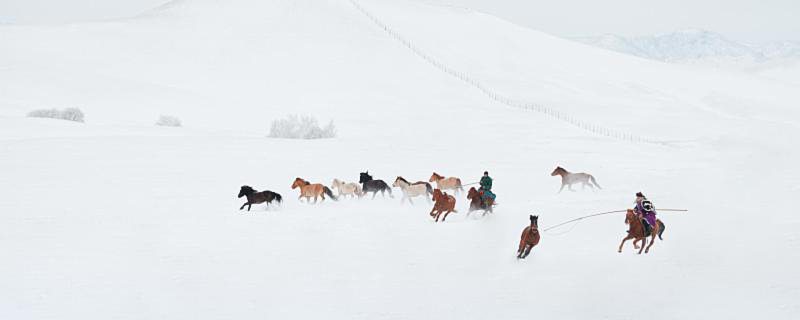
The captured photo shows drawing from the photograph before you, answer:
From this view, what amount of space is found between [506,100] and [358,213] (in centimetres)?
4851

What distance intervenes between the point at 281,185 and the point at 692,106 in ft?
184

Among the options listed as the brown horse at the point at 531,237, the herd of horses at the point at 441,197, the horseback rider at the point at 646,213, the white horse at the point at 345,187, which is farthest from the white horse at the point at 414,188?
the horseback rider at the point at 646,213

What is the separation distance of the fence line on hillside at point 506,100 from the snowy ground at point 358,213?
1.88 m

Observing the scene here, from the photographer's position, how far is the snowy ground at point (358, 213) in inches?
410

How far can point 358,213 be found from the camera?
16297 millimetres

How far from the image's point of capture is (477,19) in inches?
4348

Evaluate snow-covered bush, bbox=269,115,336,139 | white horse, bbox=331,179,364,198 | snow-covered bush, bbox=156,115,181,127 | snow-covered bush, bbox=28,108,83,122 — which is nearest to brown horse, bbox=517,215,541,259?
white horse, bbox=331,179,364,198

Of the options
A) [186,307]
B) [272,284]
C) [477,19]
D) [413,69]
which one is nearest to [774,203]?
[272,284]

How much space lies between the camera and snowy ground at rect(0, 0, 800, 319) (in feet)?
34.2

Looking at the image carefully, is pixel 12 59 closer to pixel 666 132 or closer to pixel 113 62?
pixel 113 62

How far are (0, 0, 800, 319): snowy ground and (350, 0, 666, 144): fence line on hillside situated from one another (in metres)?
1.88

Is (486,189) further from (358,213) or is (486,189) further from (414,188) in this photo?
(358,213)

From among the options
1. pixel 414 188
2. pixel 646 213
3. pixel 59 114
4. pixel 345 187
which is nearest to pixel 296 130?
pixel 59 114

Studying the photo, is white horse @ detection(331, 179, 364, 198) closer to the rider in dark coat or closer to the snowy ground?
the snowy ground
